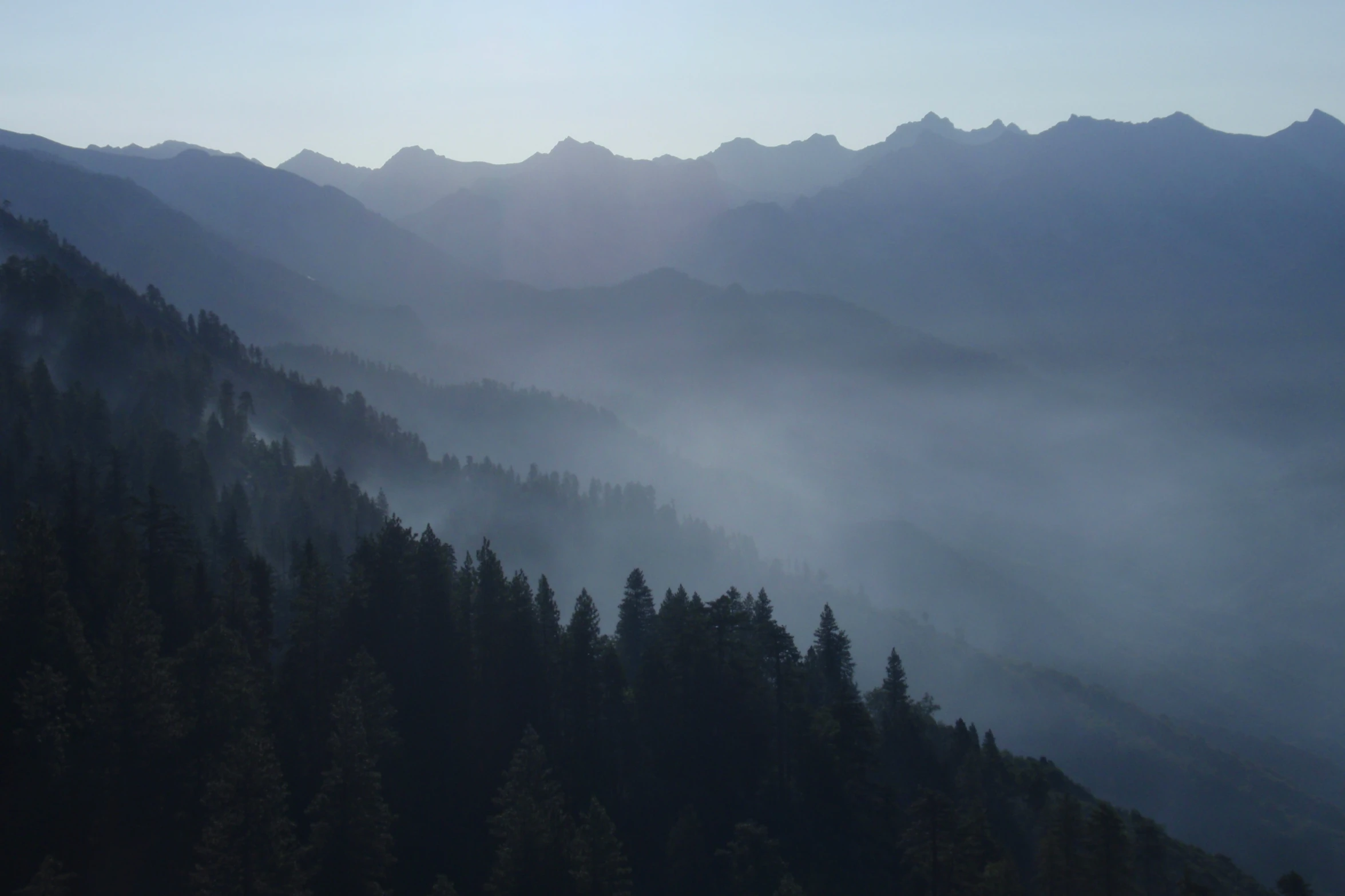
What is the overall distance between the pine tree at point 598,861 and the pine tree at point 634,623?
97.9ft

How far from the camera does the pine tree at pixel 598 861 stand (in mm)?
40844

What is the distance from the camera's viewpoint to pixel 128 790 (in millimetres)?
39969

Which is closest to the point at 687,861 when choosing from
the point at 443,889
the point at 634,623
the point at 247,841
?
the point at 443,889

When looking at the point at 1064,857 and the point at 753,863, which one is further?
the point at 753,863

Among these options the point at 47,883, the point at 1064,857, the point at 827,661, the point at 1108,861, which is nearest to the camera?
the point at 47,883

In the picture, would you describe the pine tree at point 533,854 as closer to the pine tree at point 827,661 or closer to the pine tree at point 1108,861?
the pine tree at point 1108,861

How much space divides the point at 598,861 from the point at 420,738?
19.6 meters

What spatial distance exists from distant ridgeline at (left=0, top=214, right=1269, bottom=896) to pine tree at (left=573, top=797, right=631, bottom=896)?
16 centimetres

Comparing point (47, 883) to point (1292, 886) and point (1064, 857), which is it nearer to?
point (1064, 857)

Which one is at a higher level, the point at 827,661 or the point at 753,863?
the point at 827,661

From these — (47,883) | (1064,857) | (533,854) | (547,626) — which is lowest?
(47,883)

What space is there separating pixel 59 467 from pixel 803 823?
215ft

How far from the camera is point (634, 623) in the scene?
75.3 meters

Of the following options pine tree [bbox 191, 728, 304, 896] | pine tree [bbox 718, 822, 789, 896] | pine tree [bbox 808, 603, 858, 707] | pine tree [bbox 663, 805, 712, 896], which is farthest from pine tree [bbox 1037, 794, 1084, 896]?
pine tree [bbox 191, 728, 304, 896]
